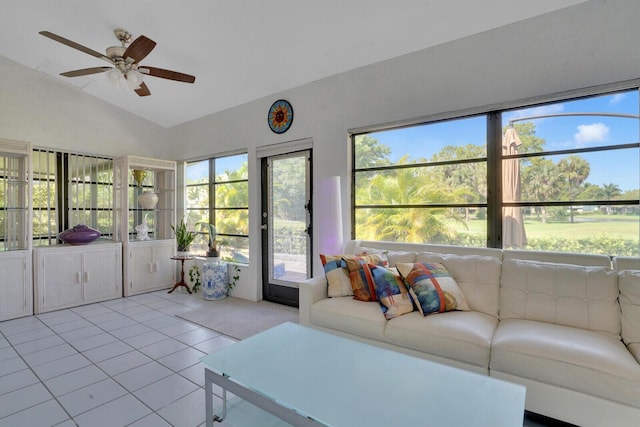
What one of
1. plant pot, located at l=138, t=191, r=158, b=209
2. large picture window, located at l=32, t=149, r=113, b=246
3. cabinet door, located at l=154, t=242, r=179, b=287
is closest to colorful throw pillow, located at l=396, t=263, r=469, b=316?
cabinet door, located at l=154, t=242, r=179, b=287

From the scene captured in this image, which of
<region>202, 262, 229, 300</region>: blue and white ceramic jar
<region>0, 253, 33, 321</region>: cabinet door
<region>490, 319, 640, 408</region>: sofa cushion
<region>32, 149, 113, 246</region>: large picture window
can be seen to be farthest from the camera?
<region>202, 262, 229, 300</region>: blue and white ceramic jar

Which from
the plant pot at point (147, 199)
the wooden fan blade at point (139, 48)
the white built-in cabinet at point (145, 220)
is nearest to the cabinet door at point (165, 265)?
the white built-in cabinet at point (145, 220)

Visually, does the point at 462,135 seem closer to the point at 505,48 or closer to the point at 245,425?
the point at 505,48

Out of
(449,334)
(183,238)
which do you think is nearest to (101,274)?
(183,238)

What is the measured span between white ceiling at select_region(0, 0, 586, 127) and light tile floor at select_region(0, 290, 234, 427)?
2869mm

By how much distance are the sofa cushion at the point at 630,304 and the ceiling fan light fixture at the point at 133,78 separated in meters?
4.04

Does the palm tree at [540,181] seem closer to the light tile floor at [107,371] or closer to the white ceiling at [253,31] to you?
the white ceiling at [253,31]

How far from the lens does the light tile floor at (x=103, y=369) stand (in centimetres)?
194

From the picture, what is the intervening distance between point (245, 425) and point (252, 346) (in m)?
0.44

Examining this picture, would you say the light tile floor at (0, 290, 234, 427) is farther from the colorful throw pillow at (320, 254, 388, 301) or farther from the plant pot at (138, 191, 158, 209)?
the plant pot at (138, 191, 158, 209)

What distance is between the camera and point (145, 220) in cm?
502

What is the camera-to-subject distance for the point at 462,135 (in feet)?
9.68

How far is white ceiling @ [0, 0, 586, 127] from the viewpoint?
2.54m

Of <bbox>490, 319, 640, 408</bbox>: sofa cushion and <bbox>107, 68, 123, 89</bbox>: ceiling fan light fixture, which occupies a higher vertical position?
<bbox>107, 68, 123, 89</bbox>: ceiling fan light fixture
